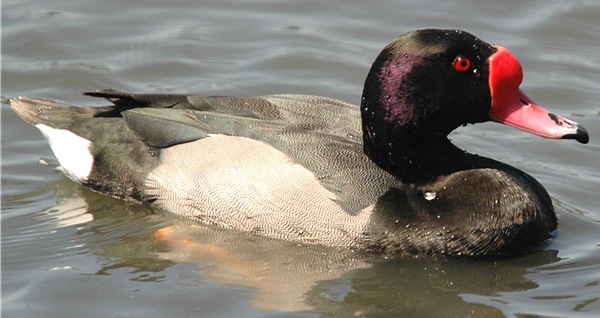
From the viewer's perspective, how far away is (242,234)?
26.0 ft

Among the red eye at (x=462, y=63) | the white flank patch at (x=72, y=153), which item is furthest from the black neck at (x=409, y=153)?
the white flank patch at (x=72, y=153)

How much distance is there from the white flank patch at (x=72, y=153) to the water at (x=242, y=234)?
0.69 feet

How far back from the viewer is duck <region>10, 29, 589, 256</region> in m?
7.52

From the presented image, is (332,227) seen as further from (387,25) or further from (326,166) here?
(387,25)

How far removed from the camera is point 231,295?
7.05 m

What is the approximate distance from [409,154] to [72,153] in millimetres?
2795

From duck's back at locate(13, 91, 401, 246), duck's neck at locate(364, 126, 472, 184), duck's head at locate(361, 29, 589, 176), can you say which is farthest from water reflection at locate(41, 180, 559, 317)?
duck's head at locate(361, 29, 589, 176)

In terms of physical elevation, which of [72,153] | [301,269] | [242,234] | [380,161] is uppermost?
[380,161]

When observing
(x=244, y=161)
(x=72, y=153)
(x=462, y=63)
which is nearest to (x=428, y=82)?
(x=462, y=63)

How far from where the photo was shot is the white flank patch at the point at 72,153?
860 cm

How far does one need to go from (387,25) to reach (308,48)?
40.9 inches

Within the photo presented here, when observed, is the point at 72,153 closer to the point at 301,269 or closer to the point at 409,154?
the point at 301,269

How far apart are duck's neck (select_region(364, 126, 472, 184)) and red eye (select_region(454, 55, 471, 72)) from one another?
0.55m

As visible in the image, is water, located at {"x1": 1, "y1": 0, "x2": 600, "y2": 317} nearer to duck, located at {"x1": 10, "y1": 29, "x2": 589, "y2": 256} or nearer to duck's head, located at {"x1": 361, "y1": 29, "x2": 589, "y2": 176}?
duck, located at {"x1": 10, "y1": 29, "x2": 589, "y2": 256}
